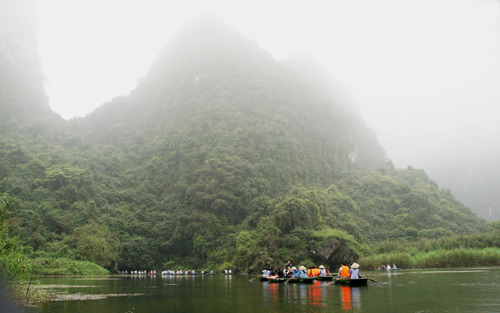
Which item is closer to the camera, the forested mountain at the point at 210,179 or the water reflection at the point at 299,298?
the water reflection at the point at 299,298

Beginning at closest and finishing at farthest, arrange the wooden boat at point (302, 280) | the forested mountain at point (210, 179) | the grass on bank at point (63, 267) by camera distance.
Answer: the wooden boat at point (302, 280)
the grass on bank at point (63, 267)
the forested mountain at point (210, 179)

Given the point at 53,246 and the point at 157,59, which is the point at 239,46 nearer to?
Answer: the point at 157,59

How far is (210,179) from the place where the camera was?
180ft

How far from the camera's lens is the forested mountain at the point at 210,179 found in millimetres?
45562

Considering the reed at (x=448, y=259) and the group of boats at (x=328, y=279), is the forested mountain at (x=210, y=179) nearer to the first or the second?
the reed at (x=448, y=259)

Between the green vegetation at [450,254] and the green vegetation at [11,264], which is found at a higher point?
the green vegetation at [11,264]

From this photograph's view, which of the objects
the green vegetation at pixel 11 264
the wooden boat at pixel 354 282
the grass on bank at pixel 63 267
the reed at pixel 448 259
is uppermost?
the green vegetation at pixel 11 264

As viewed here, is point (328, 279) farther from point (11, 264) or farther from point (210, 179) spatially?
point (210, 179)

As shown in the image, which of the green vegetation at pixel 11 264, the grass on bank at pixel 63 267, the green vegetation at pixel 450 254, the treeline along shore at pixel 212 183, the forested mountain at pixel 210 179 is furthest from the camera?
the forested mountain at pixel 210 179

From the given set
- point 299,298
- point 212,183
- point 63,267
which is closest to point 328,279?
point 299,298

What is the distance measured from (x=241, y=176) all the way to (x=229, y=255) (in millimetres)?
14048

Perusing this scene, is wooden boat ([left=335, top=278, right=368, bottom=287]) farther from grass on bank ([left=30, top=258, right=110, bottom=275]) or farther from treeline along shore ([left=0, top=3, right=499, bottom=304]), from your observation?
grass on bank ([left=30, top=258, right=110, bottom=275])

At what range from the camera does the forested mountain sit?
45.6m

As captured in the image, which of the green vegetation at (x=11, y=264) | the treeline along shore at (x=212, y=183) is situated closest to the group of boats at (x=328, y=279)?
the green vegetation at (x=11, y=264)
